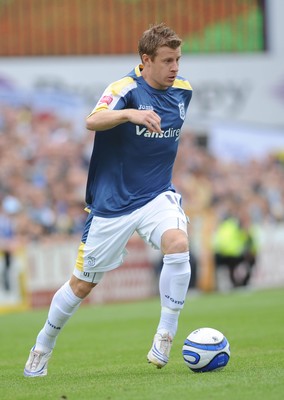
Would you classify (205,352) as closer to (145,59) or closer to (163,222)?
(163,222)

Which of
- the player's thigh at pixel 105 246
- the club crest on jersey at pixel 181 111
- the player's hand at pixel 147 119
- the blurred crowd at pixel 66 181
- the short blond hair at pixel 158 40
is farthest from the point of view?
the blurred crowd at pixel 66 181

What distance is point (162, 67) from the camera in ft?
23.8

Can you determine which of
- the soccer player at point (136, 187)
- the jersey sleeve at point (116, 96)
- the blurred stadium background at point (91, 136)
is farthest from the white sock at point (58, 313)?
the blurred stadium background at point (91, 136)

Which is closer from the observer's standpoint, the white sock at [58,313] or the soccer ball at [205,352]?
the soccer ball at [205,352]

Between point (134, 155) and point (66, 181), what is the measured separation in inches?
574

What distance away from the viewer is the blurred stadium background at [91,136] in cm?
2011

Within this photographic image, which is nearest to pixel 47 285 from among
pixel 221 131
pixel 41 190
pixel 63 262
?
pixel 63 262

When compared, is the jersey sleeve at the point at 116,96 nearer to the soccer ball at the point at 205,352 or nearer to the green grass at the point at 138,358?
the soccer ball at the point at 205,352

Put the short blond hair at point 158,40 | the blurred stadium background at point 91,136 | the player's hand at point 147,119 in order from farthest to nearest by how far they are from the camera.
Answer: the blurred stadium background at point 91,136 < the short blond hair at point 158,40 < the player's hand at point 147,119

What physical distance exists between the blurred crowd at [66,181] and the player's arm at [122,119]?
12.0 m

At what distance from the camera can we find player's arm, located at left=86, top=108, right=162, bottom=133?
6.79m

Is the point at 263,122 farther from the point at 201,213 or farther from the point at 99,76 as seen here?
the point at 201,213

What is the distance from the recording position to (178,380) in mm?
6695

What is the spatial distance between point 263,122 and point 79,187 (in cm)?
964
